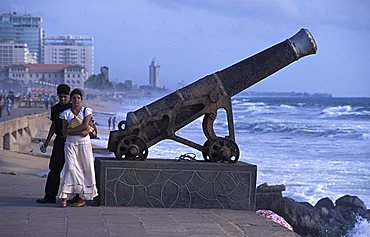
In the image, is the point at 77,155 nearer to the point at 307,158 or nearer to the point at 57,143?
the point at 57,143

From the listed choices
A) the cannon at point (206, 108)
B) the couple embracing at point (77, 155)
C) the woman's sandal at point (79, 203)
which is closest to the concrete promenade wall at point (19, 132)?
the cannon at point (206, 108)

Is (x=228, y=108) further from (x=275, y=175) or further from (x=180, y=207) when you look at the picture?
(x=275, y=175)

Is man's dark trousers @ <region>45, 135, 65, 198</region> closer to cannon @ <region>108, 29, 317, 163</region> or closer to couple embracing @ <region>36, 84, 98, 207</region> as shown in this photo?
couple embracing @ <region>36, 84, 98, 207</region>

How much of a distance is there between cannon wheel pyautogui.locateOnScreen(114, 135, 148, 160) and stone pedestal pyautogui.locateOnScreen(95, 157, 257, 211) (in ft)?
0.41

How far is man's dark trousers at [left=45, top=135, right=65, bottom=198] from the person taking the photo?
950 centimetres

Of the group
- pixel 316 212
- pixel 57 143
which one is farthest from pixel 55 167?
pixel 316 212

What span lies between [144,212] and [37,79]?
15950 centimetres

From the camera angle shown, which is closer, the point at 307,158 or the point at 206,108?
the point at 206,108

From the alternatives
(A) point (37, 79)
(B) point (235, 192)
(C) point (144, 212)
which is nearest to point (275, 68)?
(B) point (235, 192)

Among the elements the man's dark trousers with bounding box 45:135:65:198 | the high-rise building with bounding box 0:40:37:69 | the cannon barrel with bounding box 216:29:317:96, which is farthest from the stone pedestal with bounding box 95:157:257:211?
the high-rise building with bounding box 0:40:37:69

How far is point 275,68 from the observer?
32.4ft

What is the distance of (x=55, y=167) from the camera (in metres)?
9.66

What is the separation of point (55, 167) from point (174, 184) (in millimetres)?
1462

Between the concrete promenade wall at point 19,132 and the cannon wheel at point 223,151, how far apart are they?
67.2 ft
